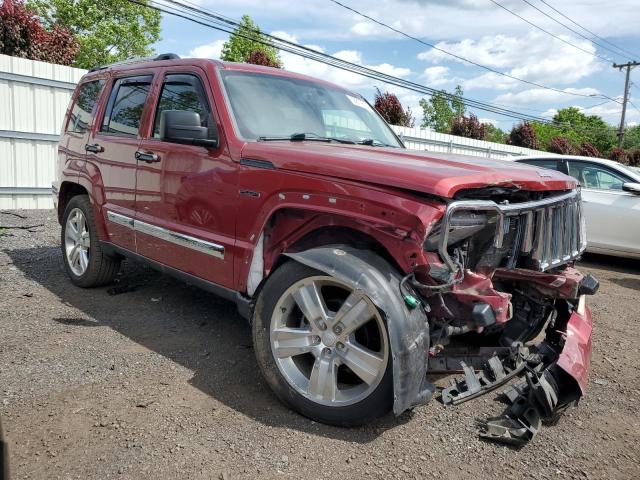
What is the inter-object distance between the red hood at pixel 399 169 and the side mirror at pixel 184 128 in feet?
1.09

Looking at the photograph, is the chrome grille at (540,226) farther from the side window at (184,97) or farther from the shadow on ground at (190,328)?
the side window at (184,97)

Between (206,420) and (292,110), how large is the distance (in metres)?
2.26

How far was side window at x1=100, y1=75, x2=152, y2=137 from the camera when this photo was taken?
4375 mm

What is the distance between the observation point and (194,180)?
3.62 metres

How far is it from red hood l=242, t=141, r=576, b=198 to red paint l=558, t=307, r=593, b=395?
2.85ft

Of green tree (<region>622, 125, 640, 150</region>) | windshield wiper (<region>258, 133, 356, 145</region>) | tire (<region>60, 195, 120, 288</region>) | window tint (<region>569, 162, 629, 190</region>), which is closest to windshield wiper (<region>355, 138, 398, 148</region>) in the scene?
windshield wiper (<region>258, 133, 356, 145</region>)

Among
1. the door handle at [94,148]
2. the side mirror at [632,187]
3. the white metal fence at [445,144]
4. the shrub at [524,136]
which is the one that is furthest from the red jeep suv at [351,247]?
the shrub at [524,136]

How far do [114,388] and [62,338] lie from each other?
1.00m

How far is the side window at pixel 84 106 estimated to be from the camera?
5.11 m

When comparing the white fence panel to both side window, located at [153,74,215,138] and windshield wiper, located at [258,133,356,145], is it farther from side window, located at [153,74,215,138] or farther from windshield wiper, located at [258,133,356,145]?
windshield wiper, located at [258,133,356,145]

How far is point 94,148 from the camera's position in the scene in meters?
4.79

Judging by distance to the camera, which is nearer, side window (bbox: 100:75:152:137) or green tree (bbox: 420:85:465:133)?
side window (bbox: 100:75:152:137)

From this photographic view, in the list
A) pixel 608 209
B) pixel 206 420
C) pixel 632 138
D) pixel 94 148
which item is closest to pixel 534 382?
pixel 206 420

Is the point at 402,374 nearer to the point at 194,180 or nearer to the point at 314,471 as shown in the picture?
the point at 314,471
